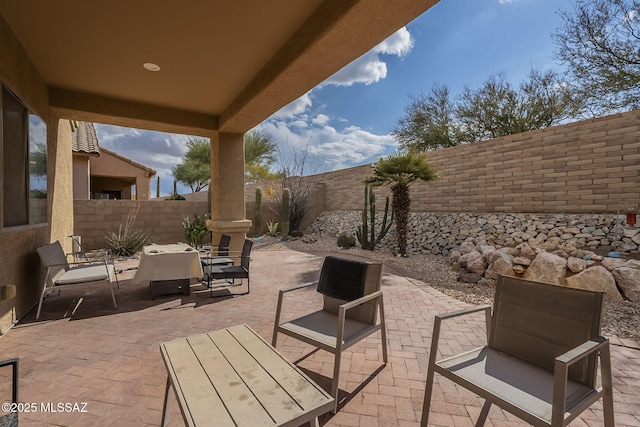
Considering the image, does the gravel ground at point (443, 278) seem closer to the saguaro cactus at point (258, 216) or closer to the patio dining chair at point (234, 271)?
the saguaro cactus at point (258, 216)

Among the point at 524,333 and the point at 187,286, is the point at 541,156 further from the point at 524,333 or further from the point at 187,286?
the point at 187,286

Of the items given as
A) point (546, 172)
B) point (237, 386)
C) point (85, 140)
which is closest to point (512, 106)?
point (546, 172)

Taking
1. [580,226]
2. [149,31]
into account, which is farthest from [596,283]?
[149,31]

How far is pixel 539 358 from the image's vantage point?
1.69m

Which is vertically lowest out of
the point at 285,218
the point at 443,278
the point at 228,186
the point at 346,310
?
the point at 443,278

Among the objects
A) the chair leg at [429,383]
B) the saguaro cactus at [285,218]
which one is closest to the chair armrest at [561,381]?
the chair leg at [429,383]

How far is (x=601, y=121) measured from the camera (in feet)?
18.6

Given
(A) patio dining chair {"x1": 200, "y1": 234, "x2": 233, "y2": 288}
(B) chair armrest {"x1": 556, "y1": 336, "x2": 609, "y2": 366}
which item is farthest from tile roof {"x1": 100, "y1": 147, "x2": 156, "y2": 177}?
(B) chair armrest {"x1": 556, "y1": 336, "x2": 609, "y2": 366}

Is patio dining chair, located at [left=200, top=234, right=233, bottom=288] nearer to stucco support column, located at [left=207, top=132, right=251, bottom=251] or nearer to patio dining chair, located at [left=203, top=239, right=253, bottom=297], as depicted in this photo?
patio dining chair, located at [left=203, top=239, right=253, bottom=297]

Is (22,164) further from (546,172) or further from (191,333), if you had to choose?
(546,172)

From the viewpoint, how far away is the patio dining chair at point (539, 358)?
1.35 m

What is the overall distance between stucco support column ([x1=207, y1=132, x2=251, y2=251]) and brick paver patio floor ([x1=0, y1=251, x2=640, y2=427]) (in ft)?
5.87

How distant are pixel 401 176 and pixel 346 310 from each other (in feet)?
18.2

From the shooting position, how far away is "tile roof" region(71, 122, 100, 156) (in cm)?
932
